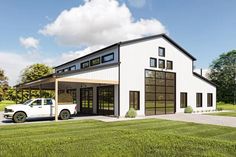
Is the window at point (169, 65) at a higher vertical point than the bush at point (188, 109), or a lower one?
higher

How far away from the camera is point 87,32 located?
32.0 m

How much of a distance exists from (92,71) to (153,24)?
863cm

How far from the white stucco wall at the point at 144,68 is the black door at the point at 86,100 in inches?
209

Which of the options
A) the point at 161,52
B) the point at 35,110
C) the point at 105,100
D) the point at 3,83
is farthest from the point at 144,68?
the point at 3,83

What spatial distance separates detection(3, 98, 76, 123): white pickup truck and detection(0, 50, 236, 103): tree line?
95.4 feet

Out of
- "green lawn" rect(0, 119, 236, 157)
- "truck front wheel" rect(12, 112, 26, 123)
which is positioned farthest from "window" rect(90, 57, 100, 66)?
"green lawn" rect(0, 119, 236, 157)

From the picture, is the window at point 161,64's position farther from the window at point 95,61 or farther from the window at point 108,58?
the window at point 95,61

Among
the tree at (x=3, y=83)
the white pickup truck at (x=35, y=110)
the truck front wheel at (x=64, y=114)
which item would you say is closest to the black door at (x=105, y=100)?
the white pickup truck at (x=35, y=110)

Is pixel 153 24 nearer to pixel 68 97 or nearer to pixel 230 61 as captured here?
pixel 68 97

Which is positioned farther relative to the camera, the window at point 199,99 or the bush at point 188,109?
the window at point 199,99

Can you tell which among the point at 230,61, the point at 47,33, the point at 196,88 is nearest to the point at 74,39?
the point at 47,33

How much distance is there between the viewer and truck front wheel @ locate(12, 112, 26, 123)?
1720 cm

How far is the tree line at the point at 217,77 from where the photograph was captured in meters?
51.8

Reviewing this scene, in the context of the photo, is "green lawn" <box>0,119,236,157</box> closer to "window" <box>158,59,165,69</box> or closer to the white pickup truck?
the white pickup truck
